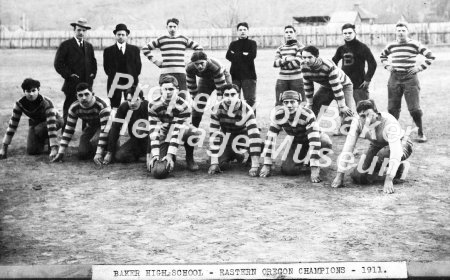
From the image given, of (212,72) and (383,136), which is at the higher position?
(212,72)

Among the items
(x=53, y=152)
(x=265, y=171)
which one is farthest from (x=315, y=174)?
(x=53, y=152)

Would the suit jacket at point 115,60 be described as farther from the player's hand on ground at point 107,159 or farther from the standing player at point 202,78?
the player's hand on ground at point 107,159

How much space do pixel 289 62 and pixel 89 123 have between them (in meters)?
3.37

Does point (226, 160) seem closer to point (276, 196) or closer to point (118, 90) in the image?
point (276, 196)

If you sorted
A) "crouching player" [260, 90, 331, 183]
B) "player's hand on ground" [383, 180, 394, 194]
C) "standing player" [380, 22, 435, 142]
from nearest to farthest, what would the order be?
"player's hand on ground" [383, 180, 394, 194], "crouching player" [260, 90, 331, 183], "standing player" [380, 22, 435, 142]

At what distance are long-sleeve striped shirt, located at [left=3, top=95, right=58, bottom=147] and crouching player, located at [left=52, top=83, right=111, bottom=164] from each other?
25 cm

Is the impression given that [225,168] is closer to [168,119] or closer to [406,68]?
[168,119]

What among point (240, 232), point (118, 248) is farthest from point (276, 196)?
point (118, 248)

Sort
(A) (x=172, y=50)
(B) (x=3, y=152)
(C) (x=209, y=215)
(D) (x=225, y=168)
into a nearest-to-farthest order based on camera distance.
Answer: (C) (x=209, y=215), (D) (x=225, y=168), (B) (x=3, y=152), (A) (x=172, y=50)

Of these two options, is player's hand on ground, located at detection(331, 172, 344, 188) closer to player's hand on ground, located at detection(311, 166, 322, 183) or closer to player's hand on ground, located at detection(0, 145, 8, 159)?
player's hand on ground, located at detection(311, 166, 322, 183)

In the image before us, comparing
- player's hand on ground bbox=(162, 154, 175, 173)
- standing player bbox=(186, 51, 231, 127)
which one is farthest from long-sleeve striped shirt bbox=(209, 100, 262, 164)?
standing player bbox=(186, 51, 231, 127)

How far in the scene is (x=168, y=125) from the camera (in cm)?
830

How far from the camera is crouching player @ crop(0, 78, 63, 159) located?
8.99m

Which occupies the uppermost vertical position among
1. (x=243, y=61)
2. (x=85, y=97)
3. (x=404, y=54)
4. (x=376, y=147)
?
(x=404, y=54)
